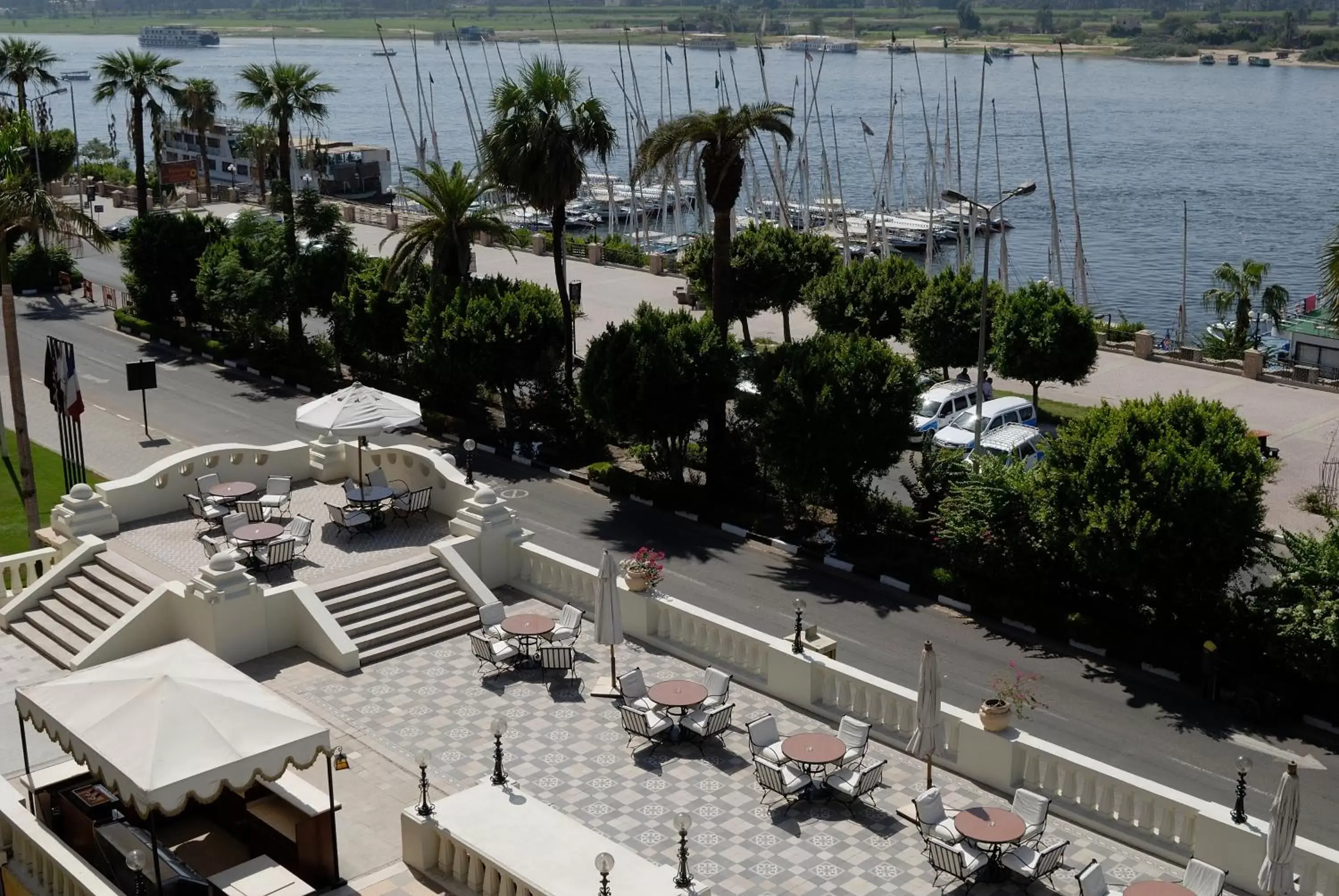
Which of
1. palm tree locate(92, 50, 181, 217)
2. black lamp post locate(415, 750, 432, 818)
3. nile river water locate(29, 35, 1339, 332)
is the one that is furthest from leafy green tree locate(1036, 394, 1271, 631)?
nile river water locate(29, 35, 1339, 332)

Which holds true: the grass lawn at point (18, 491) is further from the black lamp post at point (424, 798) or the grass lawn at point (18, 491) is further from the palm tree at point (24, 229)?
the black lamp post at point (424, 798)

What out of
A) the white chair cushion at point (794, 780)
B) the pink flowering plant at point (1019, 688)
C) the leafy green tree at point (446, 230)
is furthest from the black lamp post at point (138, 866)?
the leafy green tree at point (446, 230)

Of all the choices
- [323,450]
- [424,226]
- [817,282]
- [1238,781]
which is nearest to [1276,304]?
[817,282]

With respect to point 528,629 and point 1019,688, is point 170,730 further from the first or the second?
point 1019,688

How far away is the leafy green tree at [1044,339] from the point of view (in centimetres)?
4728

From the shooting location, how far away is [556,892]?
17.0 meters

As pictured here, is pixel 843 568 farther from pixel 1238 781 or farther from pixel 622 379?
pixel 1238 781

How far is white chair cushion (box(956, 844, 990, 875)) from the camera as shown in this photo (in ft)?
60.8

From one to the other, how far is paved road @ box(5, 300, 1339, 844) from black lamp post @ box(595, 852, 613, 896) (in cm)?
→ 1265

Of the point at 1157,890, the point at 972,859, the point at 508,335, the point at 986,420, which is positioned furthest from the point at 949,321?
the point at 1157,890

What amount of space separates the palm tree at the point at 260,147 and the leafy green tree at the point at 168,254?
107ft

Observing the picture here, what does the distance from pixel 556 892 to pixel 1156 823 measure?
8745 millimetres

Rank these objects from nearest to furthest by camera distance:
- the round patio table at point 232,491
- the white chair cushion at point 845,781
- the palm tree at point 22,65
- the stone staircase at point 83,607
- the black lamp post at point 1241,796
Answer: the black lamp post at point 1241,796 < the white chair cushion at point 845,781 < the stone staircase at point 83,607 < the round patio table at point 232,491 < the palm tree at point 22,65

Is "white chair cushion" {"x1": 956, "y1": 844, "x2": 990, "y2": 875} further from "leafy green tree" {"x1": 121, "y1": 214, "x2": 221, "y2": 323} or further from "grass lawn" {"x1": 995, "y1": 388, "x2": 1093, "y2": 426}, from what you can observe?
"leafy green tree" {"x1": 121, "y1": 214, "x2": 221, "y2": 323}
